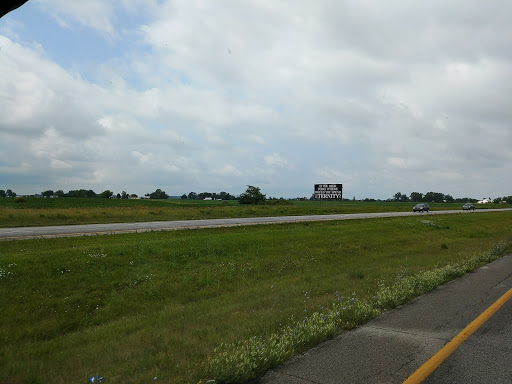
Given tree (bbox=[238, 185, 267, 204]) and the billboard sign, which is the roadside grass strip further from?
tree (bbox=[238, 185, 267, 204])

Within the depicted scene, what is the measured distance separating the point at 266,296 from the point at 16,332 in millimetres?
5013

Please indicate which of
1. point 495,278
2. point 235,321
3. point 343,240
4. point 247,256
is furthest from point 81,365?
point 343,240

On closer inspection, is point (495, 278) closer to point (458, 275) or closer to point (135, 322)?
point (458, 275)

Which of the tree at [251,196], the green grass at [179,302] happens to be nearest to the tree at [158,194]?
the tree at [251,196]

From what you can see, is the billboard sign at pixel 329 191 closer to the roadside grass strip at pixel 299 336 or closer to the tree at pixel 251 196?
the tree at pixel 251 196

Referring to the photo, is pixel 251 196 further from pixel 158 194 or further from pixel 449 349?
pixel 449 349

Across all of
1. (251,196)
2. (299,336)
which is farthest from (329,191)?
(299,336)

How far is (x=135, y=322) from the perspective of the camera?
23.6ft

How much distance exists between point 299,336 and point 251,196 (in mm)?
101092

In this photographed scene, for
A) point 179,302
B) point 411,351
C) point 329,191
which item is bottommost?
point 179,302

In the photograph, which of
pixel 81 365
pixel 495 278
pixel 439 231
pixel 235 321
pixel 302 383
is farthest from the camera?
pixel 439 231

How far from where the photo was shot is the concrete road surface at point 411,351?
4.37m

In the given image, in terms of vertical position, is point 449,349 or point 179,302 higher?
point 449,349

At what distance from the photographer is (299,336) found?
5.55m
